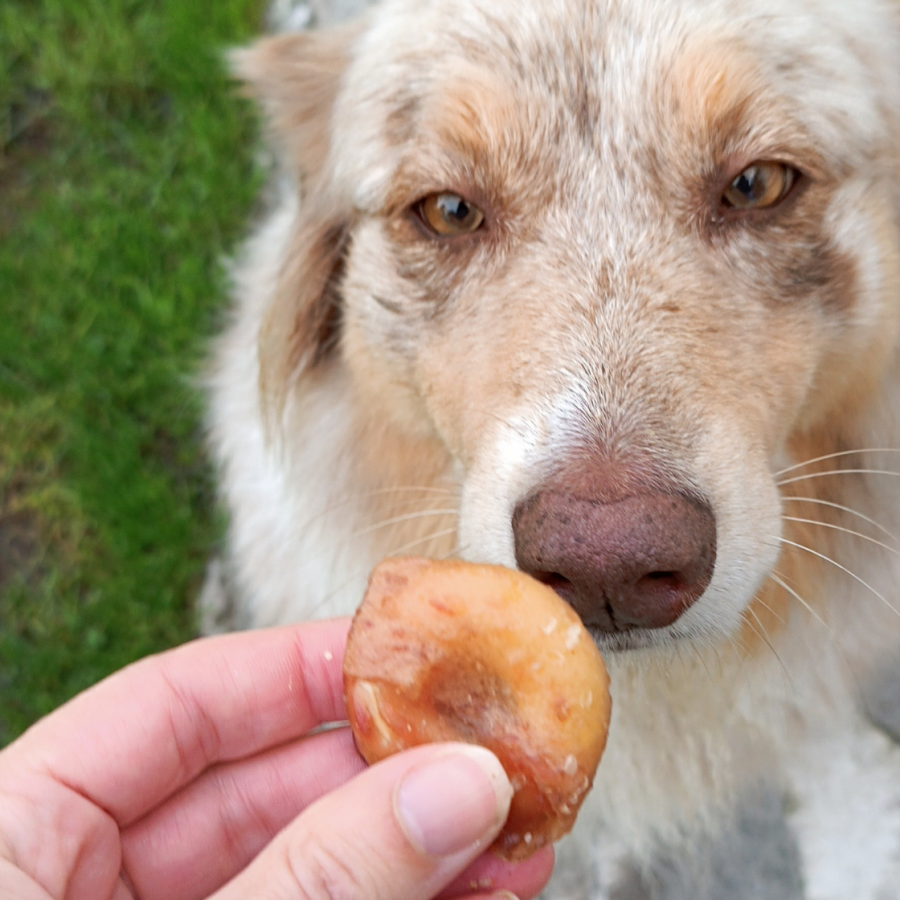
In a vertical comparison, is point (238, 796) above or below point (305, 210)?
below

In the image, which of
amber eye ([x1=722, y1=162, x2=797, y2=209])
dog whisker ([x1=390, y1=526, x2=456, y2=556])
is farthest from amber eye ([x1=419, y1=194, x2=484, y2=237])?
dog whisker ([x1=390, y1=526, x2=456, y2=556])

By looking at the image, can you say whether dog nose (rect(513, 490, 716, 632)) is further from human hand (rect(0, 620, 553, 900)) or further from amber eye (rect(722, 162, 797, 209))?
amber eye (rect(722, 162, 797, 209))

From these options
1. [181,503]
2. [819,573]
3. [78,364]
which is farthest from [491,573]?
[78,364]

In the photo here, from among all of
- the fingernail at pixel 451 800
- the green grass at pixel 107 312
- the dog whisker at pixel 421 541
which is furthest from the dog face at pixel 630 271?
the green grass at pixel 107 312

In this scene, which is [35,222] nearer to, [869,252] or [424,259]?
[424,259]

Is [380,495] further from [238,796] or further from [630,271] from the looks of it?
[630,271]

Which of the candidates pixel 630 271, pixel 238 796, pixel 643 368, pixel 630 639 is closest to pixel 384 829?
pixel 630 639

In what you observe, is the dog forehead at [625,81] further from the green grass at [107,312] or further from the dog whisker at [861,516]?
the green grass at [107,312]
